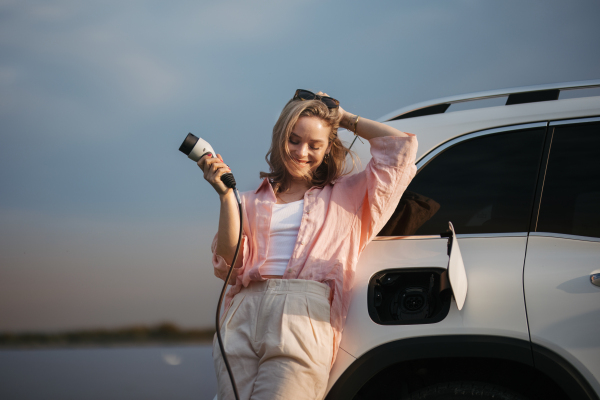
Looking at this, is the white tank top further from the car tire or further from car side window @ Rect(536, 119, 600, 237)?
car side window @ Rect(536, 119, 600, 237)

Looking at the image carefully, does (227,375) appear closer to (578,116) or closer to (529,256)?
(529,256)

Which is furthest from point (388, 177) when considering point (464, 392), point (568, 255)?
point (464, 392)

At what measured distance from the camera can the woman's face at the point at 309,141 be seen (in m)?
1.96

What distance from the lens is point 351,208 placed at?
1.92 m

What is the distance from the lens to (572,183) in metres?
1.75

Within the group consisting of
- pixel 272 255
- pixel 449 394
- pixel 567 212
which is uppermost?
pixel 567 212

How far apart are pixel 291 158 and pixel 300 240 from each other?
40 centimetres

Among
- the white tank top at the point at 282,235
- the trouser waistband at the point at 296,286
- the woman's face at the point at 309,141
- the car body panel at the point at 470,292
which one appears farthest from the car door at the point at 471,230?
the woman's face at the point at 309,141

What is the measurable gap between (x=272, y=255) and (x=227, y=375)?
486 mm

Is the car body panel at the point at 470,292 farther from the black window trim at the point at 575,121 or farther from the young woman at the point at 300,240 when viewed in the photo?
the black window trim at the point at 575,121

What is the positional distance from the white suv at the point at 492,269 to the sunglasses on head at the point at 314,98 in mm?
396

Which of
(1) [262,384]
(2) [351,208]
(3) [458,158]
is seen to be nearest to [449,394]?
(1) [262,384]

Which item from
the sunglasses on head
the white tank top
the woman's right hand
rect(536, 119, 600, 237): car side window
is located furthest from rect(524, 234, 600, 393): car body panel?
the woman's right hand

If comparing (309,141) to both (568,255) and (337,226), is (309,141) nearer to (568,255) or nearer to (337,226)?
(337,226)
